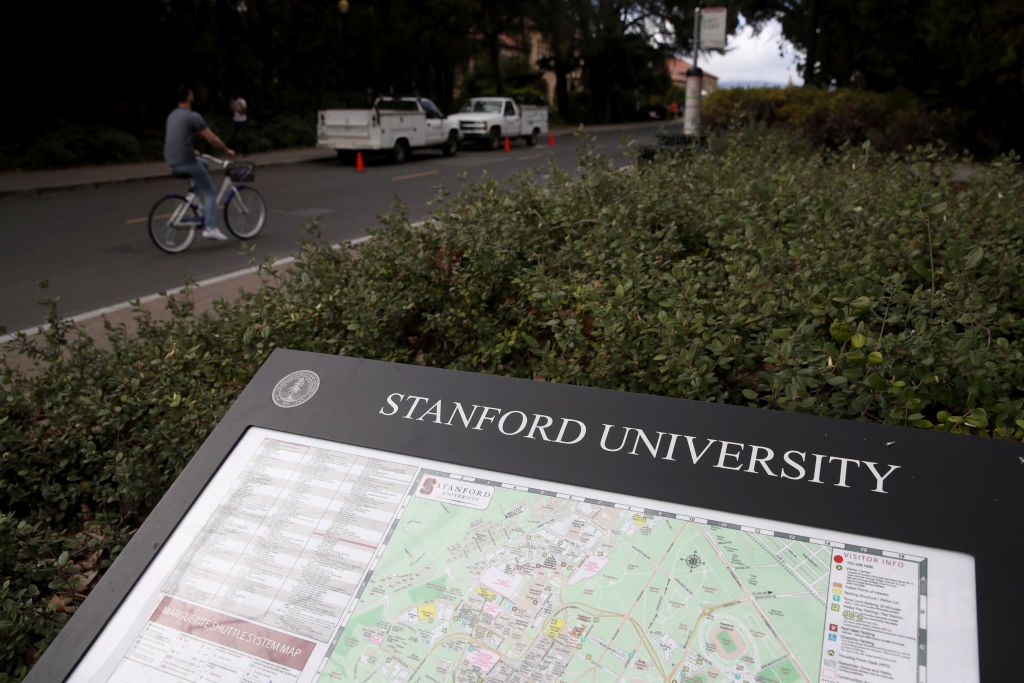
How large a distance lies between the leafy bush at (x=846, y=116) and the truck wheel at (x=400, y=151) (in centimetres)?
918

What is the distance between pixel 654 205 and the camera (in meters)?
4.72

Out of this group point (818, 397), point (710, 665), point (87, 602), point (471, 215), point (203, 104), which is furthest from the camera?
point (203, 104)

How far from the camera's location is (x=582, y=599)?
1.81 m

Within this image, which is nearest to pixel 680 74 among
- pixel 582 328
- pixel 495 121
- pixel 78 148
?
pixel 495 121

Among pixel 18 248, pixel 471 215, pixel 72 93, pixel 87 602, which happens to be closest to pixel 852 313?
pixel 471 215

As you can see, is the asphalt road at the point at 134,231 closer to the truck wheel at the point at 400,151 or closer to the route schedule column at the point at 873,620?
the truck wheel at the point at 400,151

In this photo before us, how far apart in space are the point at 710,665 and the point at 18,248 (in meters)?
11.6

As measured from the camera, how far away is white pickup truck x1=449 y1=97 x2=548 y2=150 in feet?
92.7

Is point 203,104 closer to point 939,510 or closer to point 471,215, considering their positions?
point 471,215

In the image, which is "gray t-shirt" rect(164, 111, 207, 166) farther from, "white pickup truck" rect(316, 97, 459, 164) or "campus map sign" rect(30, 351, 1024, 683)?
"white pickup truck" rect(316, 97, 459, 164)

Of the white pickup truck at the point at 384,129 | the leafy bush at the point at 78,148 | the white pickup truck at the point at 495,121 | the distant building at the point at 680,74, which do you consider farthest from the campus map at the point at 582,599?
the distant building at the point at 680,74

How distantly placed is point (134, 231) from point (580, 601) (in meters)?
12.0

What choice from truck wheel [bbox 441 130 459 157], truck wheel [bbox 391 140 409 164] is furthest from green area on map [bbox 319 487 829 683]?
truck wheel [bbox 441 130 459 157]

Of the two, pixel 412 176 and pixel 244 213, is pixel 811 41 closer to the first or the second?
pixel 412 176
